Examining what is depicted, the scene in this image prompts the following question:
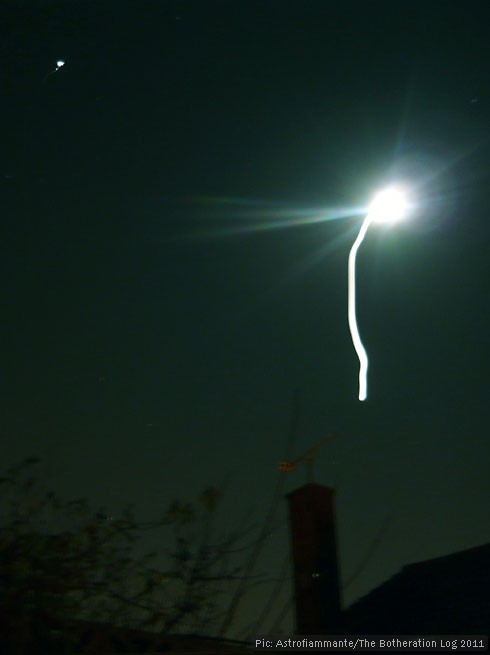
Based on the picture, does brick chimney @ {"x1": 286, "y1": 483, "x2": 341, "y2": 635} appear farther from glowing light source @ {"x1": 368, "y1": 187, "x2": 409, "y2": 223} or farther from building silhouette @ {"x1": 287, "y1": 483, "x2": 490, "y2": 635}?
glowing light source @ {"x1": 368, "y1": 187, "x2": 409, "y2": 223}

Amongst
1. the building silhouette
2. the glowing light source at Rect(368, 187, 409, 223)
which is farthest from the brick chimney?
the glowing light source at Rect(368, 187, 409, 223)

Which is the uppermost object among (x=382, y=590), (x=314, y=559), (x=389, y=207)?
(x=389, y=207)

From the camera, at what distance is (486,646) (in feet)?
29.3

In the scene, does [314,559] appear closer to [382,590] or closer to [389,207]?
[382,590]

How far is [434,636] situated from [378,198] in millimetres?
5068

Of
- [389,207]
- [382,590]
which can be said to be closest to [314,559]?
[382,590]

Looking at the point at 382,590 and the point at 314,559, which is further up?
the point at 314,559

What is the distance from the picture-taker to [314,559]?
11.4 meters

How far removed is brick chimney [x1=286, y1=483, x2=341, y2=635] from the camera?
11.3 m

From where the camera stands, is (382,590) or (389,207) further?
(382,590)

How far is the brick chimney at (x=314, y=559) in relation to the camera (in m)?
11.3

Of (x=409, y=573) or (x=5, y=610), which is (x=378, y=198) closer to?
(x=409, y=573)

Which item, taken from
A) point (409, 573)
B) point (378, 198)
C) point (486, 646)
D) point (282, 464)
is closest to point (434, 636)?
point (486, 646)

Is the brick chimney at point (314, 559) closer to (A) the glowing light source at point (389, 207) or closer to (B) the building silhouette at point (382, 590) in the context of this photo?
(B) the building silhouette at point (382, 590)
